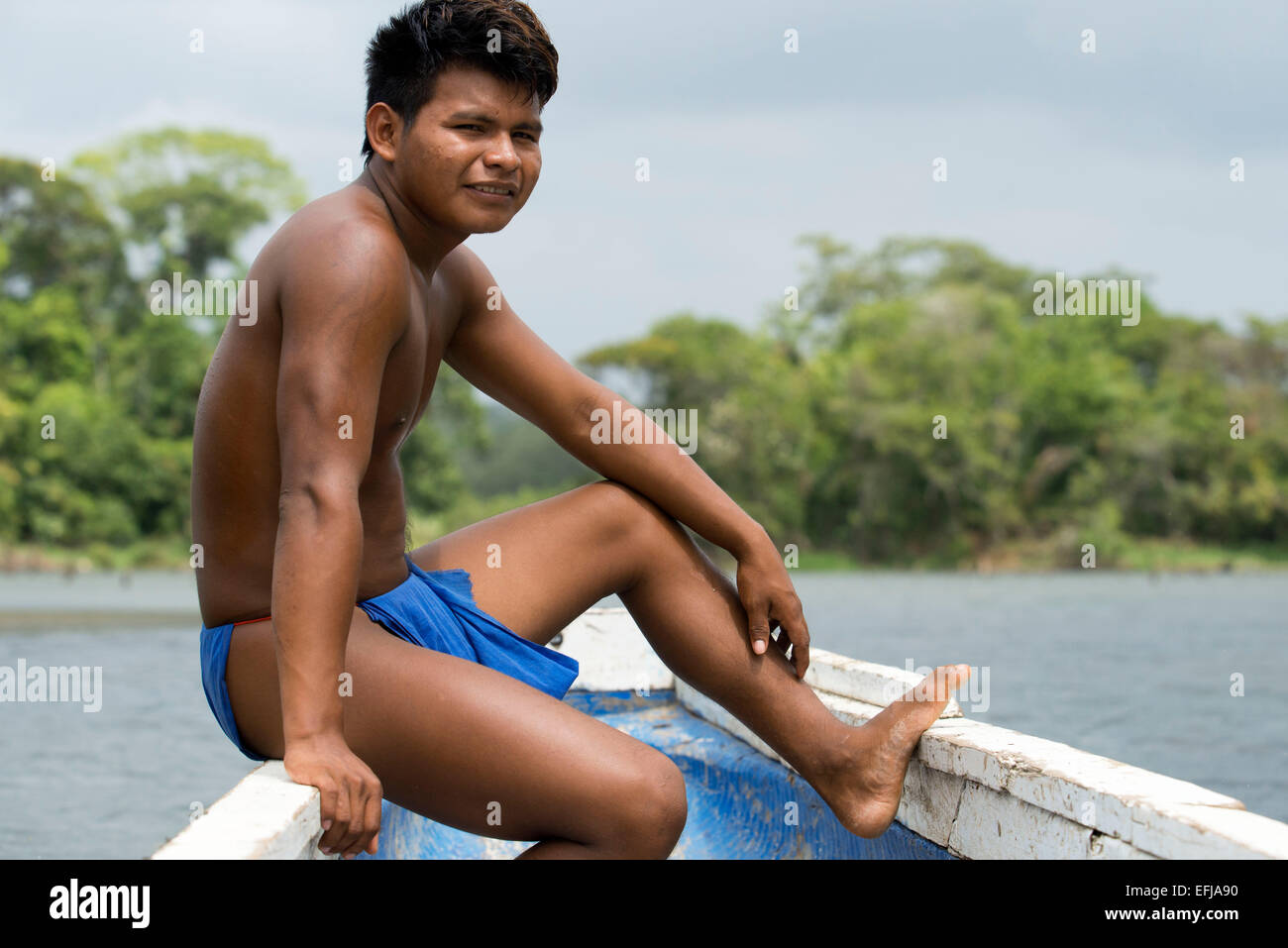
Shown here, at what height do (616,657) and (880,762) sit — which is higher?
(880,762)

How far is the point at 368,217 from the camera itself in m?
1.61

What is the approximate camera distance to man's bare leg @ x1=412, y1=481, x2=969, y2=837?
1.85 metres

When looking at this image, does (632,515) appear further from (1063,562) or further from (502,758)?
(1063,562)

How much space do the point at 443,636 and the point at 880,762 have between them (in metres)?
0.66

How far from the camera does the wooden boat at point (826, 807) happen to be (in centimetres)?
123

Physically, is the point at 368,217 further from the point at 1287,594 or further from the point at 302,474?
the point at 1287,594

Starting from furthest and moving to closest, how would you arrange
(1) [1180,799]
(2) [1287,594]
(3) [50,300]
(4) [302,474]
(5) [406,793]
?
(3) [50,300] → (2) [1287,594] → (5) [406,793] → (4) [302,474] → (1) [1180,799]

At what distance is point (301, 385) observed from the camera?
1.50 meters

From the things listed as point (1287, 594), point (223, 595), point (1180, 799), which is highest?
point (223, 595)

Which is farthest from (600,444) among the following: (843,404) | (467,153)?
(843,404)

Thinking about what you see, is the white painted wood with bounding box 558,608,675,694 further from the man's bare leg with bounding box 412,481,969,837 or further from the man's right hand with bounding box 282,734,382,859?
the man's right hand with bounding box 282,734,382,859

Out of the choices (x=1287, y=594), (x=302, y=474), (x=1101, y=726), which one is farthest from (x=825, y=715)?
(x=1287, y=594)

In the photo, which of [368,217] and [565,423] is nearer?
[368,217]
